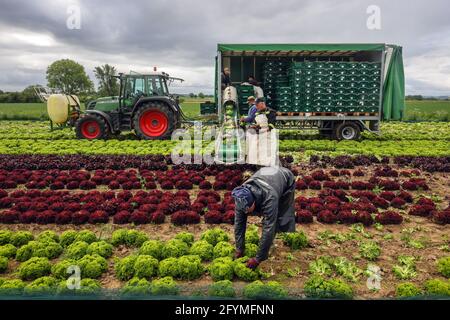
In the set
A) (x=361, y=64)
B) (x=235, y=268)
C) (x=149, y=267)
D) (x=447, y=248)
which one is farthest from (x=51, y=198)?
(x=361, y=64)

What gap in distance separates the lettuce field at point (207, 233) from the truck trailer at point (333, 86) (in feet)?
11.6

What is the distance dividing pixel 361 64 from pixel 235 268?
1196 cm

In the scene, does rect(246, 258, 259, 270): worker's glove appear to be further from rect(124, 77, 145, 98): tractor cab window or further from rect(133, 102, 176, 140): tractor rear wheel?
rect(124, 77, 145, 98): tractor cab window

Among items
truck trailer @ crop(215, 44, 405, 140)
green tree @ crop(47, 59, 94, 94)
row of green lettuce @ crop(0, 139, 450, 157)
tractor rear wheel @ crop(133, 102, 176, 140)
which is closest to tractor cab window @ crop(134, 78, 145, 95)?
tractor rear wheel @ crop(133, 102, 176, 140)

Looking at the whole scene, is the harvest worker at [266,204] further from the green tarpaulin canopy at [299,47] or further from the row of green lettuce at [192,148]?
the green tarpaulin canopy at [299,47]

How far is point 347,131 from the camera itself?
1509cm

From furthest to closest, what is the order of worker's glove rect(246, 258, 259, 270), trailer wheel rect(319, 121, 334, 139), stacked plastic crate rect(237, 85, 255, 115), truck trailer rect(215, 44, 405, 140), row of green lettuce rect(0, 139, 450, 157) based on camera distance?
trailer wheel rect(319, 121, 334, 139) < stacked plastic crate rect(237, 85, 255, 115) < truck trailer rect(215, 44, 405, 140) < row of green lettuce rect(0, 139, 450, 157) < worker's glove rect(246, 258, 259, 270)

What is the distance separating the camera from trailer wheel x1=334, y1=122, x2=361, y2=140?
14852mm

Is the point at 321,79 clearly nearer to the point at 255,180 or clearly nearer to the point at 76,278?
the point at 255,180

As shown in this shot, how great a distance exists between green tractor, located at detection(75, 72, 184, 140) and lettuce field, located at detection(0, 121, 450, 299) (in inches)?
140

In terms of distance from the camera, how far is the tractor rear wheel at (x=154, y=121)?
14.5 m

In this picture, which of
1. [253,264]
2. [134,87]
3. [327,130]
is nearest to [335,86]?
[327,130]

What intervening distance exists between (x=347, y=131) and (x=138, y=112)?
8.86m

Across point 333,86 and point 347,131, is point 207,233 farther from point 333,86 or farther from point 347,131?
point 347,131
